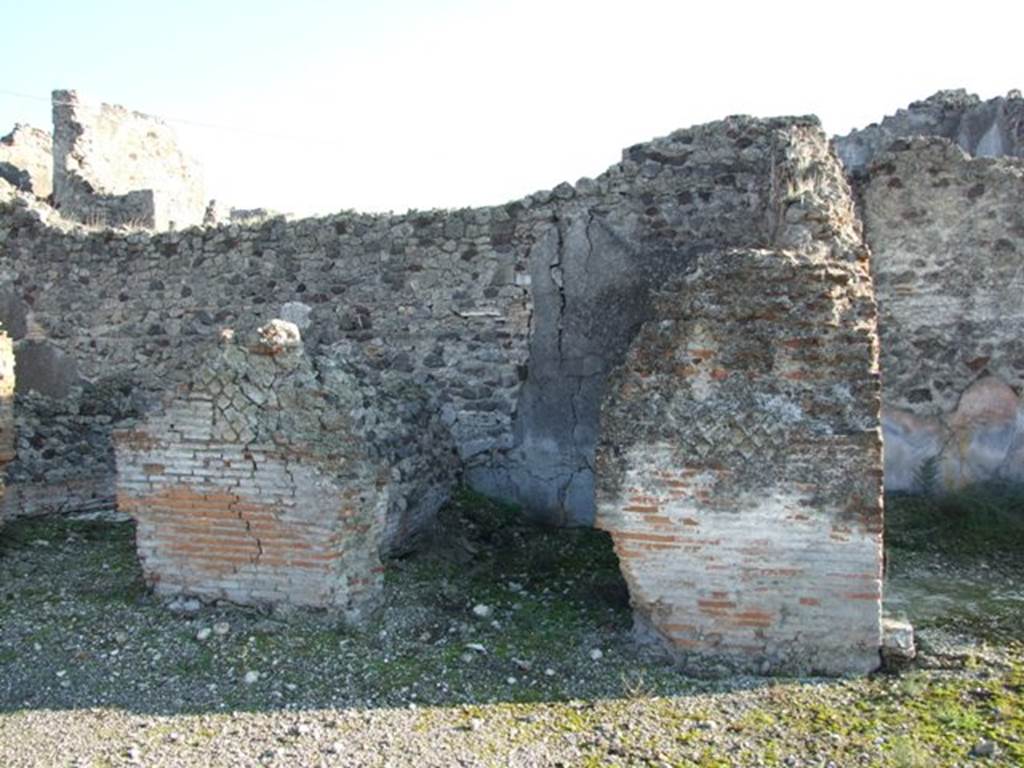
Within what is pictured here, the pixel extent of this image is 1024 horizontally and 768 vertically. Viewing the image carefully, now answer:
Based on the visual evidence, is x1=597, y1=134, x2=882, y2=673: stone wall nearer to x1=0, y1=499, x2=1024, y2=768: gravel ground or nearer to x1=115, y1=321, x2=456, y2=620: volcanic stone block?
x1=0, y1=499, x2=1024, y2=768: gravel ground

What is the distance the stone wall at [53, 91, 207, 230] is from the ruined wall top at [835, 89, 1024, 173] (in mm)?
8521

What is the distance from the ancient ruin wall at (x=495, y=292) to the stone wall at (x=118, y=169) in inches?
132

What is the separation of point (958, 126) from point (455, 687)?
365 inches

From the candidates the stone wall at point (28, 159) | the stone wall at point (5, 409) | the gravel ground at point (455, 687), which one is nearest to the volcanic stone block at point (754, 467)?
the gravel ground at point (455, 687)

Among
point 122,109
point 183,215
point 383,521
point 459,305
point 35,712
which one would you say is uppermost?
point 122,109

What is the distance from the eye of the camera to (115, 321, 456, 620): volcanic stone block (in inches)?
204

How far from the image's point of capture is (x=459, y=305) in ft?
25.2

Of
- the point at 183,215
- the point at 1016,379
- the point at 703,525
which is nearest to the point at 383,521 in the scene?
the point at 703,525

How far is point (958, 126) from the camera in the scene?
10570mm

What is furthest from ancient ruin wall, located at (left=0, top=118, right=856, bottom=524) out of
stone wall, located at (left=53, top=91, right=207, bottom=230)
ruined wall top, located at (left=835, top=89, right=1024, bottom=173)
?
ruined wall top, located at (left=835, top=89, right=1024, bottom=173)

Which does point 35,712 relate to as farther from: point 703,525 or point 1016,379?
point 1016,379

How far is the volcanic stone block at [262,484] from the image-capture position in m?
5.19

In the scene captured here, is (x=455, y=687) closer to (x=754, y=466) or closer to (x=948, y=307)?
(x=754, y=466)

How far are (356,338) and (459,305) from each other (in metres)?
1.02
